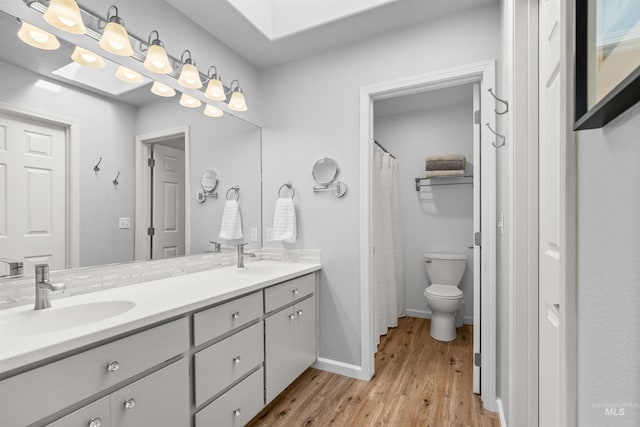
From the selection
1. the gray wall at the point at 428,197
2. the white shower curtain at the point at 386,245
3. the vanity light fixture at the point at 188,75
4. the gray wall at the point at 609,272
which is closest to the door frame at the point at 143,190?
the vanity light fixture at the point at 188,75

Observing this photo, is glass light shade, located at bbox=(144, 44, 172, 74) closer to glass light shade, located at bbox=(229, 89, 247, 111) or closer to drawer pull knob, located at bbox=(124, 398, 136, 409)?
glass light shade, located at bbox=(229, 89, 247, 111)

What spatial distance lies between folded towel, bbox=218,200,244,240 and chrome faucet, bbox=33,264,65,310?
1.12 metres

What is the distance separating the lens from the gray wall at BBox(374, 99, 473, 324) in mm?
3359

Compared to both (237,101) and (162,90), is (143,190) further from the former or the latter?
(237,101)

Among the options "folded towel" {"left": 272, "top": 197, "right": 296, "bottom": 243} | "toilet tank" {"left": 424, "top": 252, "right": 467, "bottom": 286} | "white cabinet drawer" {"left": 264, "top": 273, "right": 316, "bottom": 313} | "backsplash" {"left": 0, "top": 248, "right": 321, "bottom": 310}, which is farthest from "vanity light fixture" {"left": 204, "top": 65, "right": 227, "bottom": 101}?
"toilet tank" {"left": 424, "top": 252, "right": 467, "bottom": 286}

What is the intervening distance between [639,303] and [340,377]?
7.20ft

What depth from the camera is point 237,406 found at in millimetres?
1561

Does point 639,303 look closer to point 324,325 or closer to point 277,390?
point 277,390

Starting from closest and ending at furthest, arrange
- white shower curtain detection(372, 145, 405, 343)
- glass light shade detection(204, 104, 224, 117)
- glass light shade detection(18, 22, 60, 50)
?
glass light shade detection(18, 22, 60, 50), glass light shade detection(204, 104, 224, 117), white shower curtain detection(372, 145, 405, 343)

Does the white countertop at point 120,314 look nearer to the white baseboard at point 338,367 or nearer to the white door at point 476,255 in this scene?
the white baseboard at point 338,367

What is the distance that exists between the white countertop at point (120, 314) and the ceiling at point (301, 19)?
168cm

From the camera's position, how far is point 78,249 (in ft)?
4.94

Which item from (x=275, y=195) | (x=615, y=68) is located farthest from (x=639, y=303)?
(x=275, y=195)

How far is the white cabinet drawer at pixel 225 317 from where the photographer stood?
136 cm
